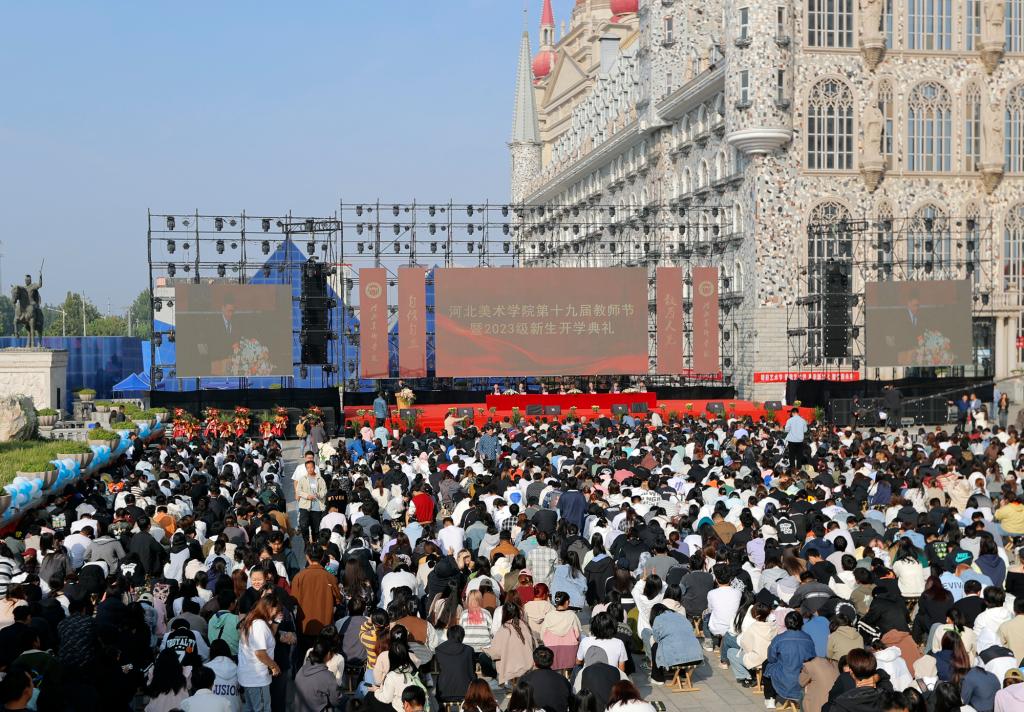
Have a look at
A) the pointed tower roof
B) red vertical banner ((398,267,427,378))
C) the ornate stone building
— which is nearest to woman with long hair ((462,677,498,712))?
red vertical banner ((398,267,427,378))

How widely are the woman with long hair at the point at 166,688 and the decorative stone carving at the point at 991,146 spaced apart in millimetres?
46884

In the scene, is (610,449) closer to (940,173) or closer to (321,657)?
(321,657)

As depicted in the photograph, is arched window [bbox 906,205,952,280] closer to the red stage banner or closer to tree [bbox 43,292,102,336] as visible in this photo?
the red stage banner

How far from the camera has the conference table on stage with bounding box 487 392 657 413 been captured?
42.0 m

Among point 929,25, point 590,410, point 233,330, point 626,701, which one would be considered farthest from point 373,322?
point 626,701

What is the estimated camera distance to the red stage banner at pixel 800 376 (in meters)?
44.7

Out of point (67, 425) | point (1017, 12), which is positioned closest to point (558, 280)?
point (67, 425)

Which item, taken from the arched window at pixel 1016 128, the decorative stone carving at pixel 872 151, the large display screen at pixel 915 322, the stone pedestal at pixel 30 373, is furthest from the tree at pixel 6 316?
the arched window at pixel 1016 128

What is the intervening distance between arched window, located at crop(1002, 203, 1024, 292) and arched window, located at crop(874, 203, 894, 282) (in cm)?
556

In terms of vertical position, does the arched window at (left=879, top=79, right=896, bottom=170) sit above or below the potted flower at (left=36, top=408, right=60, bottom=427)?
above

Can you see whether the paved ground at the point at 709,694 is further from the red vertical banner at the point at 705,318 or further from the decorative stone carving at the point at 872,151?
the decorative stone carving at the point at 872,151

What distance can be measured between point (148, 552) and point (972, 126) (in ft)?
148

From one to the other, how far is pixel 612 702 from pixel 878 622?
11.7 ft

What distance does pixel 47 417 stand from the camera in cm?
3278
